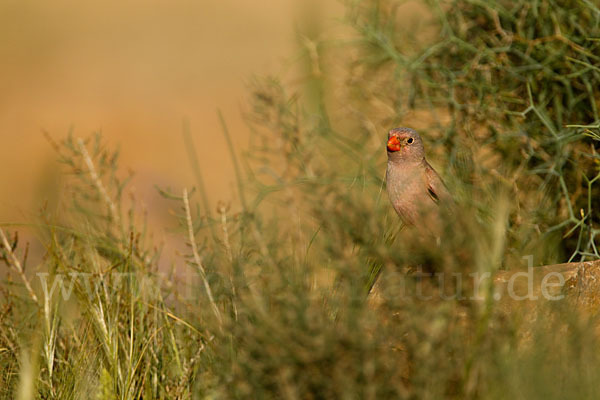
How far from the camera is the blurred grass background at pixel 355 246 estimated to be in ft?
4.91

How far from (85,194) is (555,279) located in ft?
5.22

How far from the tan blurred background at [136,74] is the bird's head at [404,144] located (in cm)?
288

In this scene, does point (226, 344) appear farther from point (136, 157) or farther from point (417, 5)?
point (136, 157)

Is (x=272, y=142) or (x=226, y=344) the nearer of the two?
(x=226, y=344)

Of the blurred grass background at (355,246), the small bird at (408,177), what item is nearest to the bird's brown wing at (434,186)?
the small bird at (408,177)

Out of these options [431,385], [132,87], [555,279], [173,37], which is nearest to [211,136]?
[132,87]

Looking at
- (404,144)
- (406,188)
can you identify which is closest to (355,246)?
Answer: (406,188)

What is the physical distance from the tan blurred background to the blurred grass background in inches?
92.7

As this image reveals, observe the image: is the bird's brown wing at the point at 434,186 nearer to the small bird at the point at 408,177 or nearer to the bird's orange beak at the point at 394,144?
the small bird at the point at 408,177

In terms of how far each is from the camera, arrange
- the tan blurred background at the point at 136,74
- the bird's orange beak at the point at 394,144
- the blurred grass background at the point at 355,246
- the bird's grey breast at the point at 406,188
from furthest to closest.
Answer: the tan blurred background at the point at 136,74, the bird's orange beak at the point at 394,144, the bird's grey breast at the point at 406,188, the blurred grass background at the point at 355,246

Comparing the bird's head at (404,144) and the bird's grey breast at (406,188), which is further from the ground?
the bird's head at (404,144)

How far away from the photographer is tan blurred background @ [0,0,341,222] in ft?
22.6

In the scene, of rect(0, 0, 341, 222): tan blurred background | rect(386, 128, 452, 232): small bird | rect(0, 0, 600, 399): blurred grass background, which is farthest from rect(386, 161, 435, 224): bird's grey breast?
rect(0, 0, 341, 222): tan blurred background

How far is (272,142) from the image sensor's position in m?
3.33
